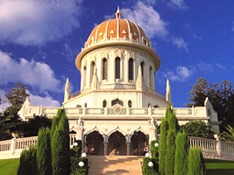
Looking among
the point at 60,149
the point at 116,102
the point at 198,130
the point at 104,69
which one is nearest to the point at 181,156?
the point at 60,149

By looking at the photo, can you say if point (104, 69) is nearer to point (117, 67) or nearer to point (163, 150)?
point (117, 67)

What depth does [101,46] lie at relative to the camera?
42531 millimetres

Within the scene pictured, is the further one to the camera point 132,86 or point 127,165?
point 132,86

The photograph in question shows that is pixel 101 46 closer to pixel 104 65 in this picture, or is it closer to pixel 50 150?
pixel 104 65

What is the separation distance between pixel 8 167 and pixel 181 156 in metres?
10.1

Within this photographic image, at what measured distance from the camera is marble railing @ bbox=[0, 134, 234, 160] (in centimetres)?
2122

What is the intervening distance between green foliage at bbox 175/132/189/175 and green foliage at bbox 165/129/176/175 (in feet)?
5.97

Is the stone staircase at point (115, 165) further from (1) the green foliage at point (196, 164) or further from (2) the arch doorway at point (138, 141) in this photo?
(2) the arch doorway at point (138, 141)

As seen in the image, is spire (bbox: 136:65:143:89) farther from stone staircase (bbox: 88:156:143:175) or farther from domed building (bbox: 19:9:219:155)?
stone staircase (bbox: 88:156:143:175)

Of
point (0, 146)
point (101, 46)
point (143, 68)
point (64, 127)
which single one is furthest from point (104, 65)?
point (64, 127)

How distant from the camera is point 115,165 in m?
19.4

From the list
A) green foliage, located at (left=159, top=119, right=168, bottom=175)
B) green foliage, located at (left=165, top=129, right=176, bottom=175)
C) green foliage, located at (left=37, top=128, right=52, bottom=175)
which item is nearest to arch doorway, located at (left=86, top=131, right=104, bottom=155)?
green foliage, located at (left=159, top=119, right=168, bottom=175)

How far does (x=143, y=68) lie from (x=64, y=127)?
1084 inches

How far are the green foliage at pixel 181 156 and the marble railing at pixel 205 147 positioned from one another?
23.3 ft
